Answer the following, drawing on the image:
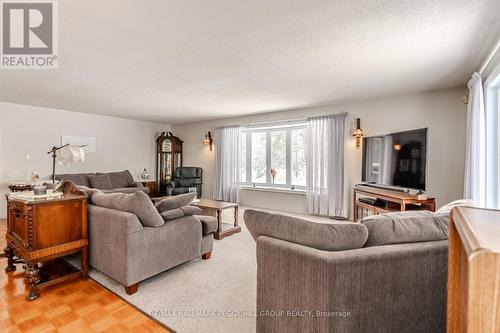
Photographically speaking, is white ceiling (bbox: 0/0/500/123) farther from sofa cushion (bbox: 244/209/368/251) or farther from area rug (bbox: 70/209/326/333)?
area rug (bbox: 70/209/326/333)

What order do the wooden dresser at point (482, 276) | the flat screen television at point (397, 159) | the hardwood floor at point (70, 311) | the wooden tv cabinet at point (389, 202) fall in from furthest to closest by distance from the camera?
the flat screen television at point (397, 159) < the wooden tv cabinet at point (389, 202) < the hardwood floor at point (70, 311) < the wooden dresser at point (482, 276)

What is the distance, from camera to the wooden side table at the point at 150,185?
21.9 ft

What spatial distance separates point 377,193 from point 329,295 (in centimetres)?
299

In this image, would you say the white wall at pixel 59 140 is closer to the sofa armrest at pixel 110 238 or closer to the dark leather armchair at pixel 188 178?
the dark leather armchair at pixel 188 178

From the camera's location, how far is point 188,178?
675cm

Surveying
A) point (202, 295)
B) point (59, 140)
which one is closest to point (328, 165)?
point (202, 295)

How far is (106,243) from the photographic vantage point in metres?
2.22

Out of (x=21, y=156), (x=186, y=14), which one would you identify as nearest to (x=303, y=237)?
(x=186, y=14)

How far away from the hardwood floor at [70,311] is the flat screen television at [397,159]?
3.55 metres

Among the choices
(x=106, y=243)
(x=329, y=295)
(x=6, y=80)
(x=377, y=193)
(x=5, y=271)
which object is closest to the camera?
(x=329, y=295)

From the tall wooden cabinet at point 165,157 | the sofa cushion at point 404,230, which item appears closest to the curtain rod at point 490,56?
the sofa cushion at point 404,230

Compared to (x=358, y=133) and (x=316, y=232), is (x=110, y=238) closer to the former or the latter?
(x=316, y=232)

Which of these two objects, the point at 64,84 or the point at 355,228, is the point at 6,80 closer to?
the point at 64,84

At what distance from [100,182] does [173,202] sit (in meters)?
4.13
